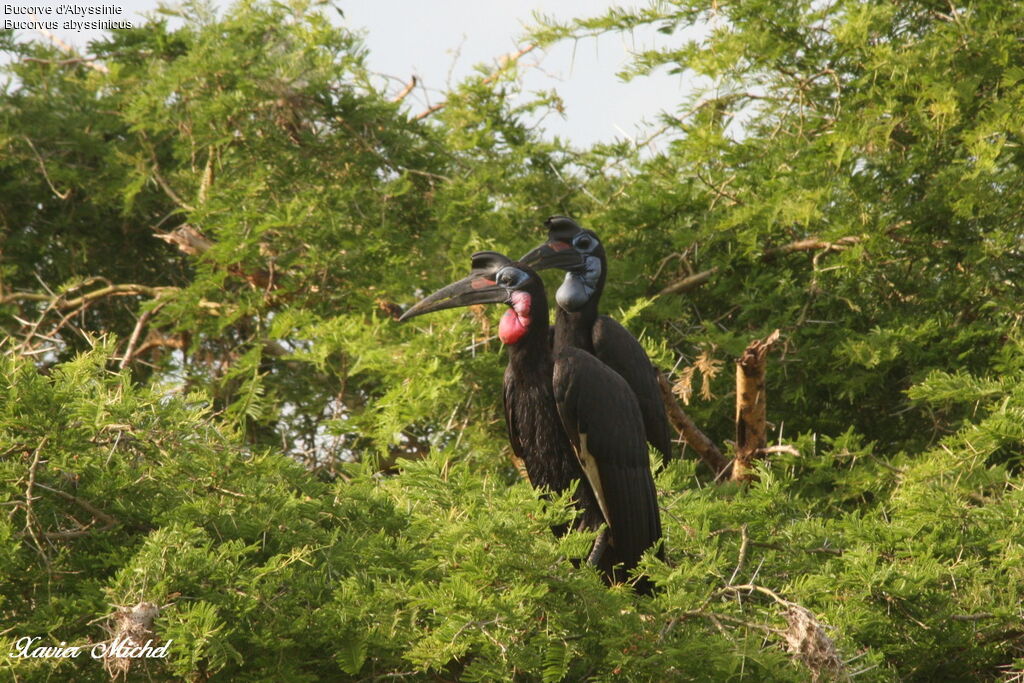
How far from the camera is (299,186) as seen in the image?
6.49m

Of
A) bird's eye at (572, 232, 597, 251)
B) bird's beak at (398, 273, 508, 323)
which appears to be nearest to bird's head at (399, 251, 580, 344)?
bird's beak at (398, 273, 508, 323)

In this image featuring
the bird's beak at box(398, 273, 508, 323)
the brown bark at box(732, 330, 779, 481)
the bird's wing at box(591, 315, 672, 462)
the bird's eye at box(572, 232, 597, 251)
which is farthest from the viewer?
the brown bark at box(732, 330, 779, 481)

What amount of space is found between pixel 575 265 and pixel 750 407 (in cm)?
99

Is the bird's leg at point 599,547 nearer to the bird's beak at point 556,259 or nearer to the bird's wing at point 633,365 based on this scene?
the bird's wing at point 633,365

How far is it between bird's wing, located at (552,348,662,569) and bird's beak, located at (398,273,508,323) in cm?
45

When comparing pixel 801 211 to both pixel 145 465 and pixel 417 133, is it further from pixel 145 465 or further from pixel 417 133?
pixel 145 465

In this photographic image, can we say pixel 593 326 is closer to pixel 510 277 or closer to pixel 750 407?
pixel 510 277

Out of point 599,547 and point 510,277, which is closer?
point 599,547

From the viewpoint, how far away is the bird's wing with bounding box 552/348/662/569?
3.77m

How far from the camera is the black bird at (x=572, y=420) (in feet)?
12.4

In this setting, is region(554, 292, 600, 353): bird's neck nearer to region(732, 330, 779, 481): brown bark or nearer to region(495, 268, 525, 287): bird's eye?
region(495, 268, 525, 287): bird's eye

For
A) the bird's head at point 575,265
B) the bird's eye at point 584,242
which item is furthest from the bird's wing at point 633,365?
the bird's eye at point 584,242

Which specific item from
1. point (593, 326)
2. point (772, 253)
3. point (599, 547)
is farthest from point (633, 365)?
point (772, 253)

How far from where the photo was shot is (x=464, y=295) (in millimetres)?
4215
